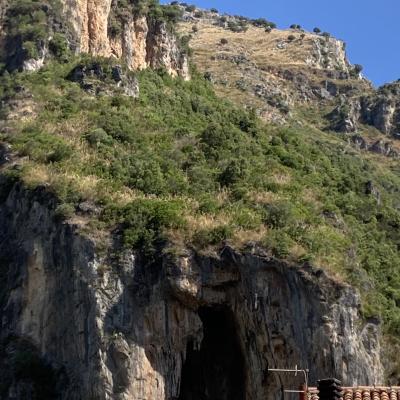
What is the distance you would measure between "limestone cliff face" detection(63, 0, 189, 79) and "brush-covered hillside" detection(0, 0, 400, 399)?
0.29ft

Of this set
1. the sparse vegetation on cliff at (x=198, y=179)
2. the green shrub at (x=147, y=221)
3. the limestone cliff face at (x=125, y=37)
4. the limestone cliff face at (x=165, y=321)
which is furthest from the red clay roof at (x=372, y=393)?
the limestone cliff face at (x=125, y=37)

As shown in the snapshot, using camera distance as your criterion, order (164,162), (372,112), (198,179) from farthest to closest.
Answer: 1. (372,112)
2. (164,162)
3. (198,179)

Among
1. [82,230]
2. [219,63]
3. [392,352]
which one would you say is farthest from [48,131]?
[219,63]

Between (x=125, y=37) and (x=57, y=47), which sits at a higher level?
(x=125, y=37)

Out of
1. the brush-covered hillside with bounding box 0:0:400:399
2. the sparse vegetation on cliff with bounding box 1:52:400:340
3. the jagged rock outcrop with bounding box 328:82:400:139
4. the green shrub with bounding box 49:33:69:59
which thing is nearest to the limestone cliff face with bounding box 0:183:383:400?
the brush-covered hillside with bounding box 0:0:400:399

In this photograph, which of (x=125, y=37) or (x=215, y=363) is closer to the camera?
(x=215, y=363)

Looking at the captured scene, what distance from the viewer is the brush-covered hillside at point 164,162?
35750 millimetres

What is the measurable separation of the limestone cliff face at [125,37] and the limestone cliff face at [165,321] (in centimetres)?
1843

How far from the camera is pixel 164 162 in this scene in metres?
41.4

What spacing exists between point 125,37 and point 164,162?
14.9 meters

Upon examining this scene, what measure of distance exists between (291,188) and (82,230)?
390 inches

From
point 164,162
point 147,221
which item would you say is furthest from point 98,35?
point 147,221

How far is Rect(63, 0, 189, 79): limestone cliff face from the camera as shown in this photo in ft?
173

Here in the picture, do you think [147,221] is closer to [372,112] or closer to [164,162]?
[164,162]
